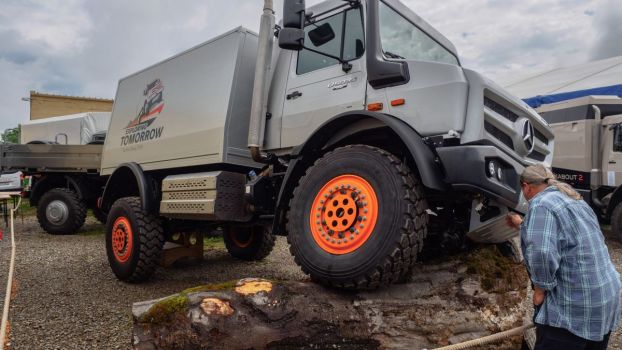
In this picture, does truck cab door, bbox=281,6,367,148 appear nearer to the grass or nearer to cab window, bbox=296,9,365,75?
cab window, bbox=296,9,365,75

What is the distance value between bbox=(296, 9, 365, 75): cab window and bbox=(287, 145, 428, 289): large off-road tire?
3.01ft

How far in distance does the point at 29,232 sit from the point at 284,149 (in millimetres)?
8537

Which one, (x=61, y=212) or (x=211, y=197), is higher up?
(x=211, y=197)

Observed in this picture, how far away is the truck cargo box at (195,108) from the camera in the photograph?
4.29 m

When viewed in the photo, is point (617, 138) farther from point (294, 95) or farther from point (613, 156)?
point (294, 95)

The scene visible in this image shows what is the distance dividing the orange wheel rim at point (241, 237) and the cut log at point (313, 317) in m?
3.64

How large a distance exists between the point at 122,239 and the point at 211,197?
5.58ft

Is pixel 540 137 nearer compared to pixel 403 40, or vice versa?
pixel 403 40

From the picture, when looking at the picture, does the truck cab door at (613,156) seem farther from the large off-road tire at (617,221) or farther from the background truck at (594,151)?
the large off-road tire at (617,221)

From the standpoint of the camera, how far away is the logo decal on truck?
5203 mm

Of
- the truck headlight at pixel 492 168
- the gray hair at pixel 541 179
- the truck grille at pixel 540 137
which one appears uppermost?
the truck grille at pixel 540 137

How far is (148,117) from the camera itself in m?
5.38

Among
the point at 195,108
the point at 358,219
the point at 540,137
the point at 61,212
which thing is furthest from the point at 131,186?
the point at 540,137

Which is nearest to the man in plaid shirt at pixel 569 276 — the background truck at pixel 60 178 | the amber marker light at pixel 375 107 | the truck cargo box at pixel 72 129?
the amber marker light at pixel 375 107
